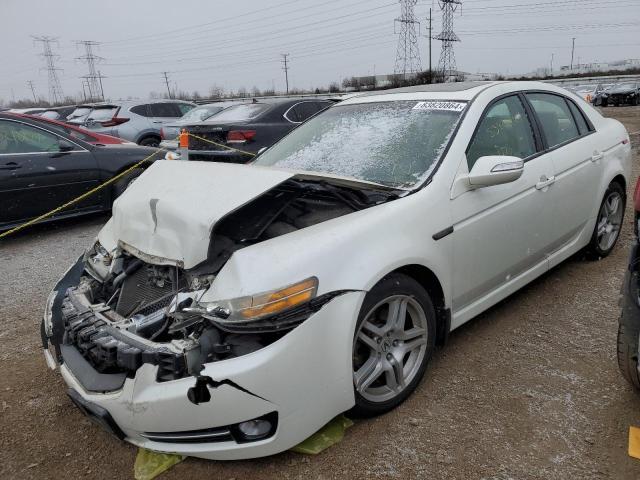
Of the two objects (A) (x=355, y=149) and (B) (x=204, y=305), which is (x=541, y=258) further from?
(B) (x=204, y=305)

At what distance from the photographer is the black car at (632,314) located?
2225mm

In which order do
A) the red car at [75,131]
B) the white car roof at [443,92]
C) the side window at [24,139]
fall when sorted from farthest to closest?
the red car at [75,131], the side window at [24,139], the white car roof at [443,92]

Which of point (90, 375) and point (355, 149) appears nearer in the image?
point (90, 375)

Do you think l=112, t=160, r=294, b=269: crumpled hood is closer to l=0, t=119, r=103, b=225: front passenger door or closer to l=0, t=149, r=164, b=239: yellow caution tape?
l=0, t=149, r=164, b=239: yellow caution tape

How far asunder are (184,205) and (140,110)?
11342 mm

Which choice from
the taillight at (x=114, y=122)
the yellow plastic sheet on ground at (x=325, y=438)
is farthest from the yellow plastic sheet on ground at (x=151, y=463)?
the taillight at (x=114, y=122)

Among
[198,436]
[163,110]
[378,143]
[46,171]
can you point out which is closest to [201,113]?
[163,110]

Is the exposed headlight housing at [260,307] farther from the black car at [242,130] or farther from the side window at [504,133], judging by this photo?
the black car at [242,130]

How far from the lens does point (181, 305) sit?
2168 mm

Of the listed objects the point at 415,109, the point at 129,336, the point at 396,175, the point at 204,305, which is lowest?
the point at 129,336

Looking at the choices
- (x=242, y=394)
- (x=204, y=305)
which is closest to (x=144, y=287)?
(x=204, y=305)

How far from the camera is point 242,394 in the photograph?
1967 millimetres

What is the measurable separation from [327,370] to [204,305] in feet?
1.89

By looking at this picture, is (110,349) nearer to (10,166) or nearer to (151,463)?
(151,463)
